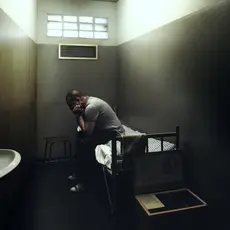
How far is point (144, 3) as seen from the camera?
2.82 m

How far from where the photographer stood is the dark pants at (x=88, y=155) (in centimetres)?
268

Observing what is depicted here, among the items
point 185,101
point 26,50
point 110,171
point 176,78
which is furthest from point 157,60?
point 26,50

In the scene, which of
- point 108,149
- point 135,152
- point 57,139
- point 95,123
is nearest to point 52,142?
point 57,139

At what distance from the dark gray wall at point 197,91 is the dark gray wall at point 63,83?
128cm

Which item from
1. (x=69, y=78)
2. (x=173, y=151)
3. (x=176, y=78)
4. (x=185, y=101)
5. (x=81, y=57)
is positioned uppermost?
(x=81, y=57)

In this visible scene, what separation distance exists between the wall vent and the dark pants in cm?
154

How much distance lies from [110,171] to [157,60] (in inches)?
49.9

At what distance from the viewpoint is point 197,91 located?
6.22 feet

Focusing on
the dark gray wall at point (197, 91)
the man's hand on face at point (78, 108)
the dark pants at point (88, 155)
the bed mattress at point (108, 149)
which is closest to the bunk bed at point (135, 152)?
the bed mattress at point (108, 149)

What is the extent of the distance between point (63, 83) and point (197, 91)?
7.96 ft

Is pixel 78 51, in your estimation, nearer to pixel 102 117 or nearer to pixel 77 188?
pixel 102 117

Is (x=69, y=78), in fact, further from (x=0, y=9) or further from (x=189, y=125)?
(x=189, y=125)

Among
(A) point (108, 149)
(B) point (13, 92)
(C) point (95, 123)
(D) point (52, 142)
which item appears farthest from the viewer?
(D) point (52, 142)

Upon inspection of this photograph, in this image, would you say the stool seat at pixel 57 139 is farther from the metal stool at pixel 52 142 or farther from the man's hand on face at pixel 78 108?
the man's hand on face at pixel 78 108
